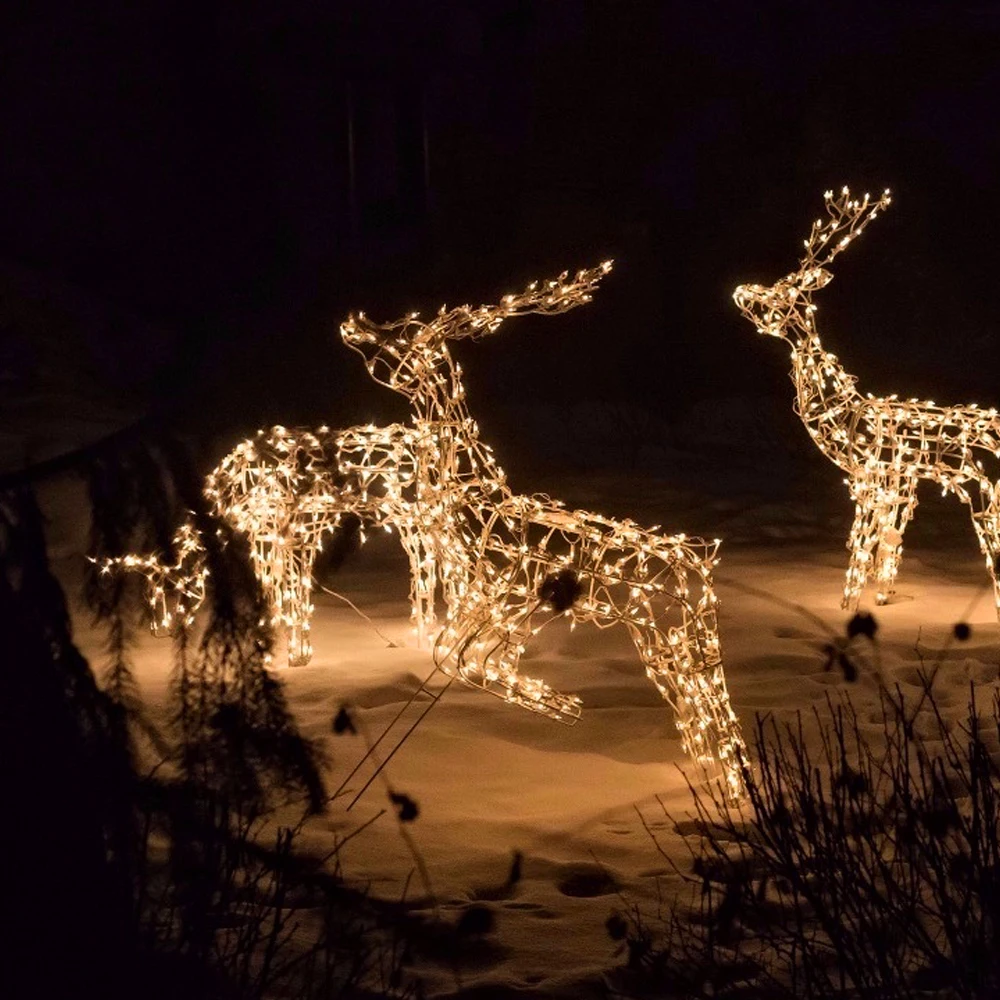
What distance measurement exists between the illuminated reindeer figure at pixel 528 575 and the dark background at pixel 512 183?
22.8 ft

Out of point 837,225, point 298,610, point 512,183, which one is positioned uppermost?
point 512,183

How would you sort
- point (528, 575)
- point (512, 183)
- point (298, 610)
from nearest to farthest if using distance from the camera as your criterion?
point (528, 575)
point (298, 610)
point (512, 183)

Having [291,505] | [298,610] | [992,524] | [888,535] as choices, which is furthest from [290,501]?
[992,524]

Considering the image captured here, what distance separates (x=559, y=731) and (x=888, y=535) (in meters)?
2.45

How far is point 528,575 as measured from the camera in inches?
216

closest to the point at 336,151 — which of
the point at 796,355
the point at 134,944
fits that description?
the point at 796,355

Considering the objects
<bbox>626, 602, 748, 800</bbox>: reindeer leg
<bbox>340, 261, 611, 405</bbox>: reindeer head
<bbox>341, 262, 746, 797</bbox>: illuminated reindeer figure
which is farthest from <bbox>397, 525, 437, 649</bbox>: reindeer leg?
<bbox>626, 602, 748, 800</bbox>: reindeer leg

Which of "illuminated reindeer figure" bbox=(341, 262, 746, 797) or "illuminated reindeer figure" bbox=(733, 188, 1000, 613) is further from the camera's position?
"illuminated reindeer figure" bbox=(733, 188, 1000, 613)

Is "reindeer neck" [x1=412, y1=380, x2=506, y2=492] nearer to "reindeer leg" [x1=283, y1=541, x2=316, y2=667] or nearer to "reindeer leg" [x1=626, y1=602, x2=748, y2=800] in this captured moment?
"reindeer leg" [x1=283, y1=541, x2=316, y2=667]

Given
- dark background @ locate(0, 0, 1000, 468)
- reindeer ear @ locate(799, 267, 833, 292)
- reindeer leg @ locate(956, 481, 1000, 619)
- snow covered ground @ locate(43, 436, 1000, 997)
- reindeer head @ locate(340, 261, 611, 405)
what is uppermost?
dark background @ locate(0, 0, 1000, 468)

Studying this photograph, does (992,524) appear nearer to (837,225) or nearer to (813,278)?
(813,278)

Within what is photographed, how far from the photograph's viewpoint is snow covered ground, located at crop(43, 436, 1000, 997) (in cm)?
410

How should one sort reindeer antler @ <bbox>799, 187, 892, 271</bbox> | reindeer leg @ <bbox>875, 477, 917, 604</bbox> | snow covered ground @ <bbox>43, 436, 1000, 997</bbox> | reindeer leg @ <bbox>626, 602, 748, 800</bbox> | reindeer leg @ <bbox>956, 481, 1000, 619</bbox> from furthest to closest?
1. reindeer leg @ <bbox>875, 477, 917, 604</bbox>
2. reindeer leg @ <bbox>956, 481, 1000, 619</bbox>
3. reindeer antler @ <bbox>799, 187, 892, 271</bbox>
4. reindeer leg @ <bbox>626, 602, 748, 800</bbox>
5. snow covered ground @ <bbox>43, 436, 1000, 997</bbox>

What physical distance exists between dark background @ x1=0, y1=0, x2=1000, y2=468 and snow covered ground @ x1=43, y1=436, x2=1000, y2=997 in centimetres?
446
